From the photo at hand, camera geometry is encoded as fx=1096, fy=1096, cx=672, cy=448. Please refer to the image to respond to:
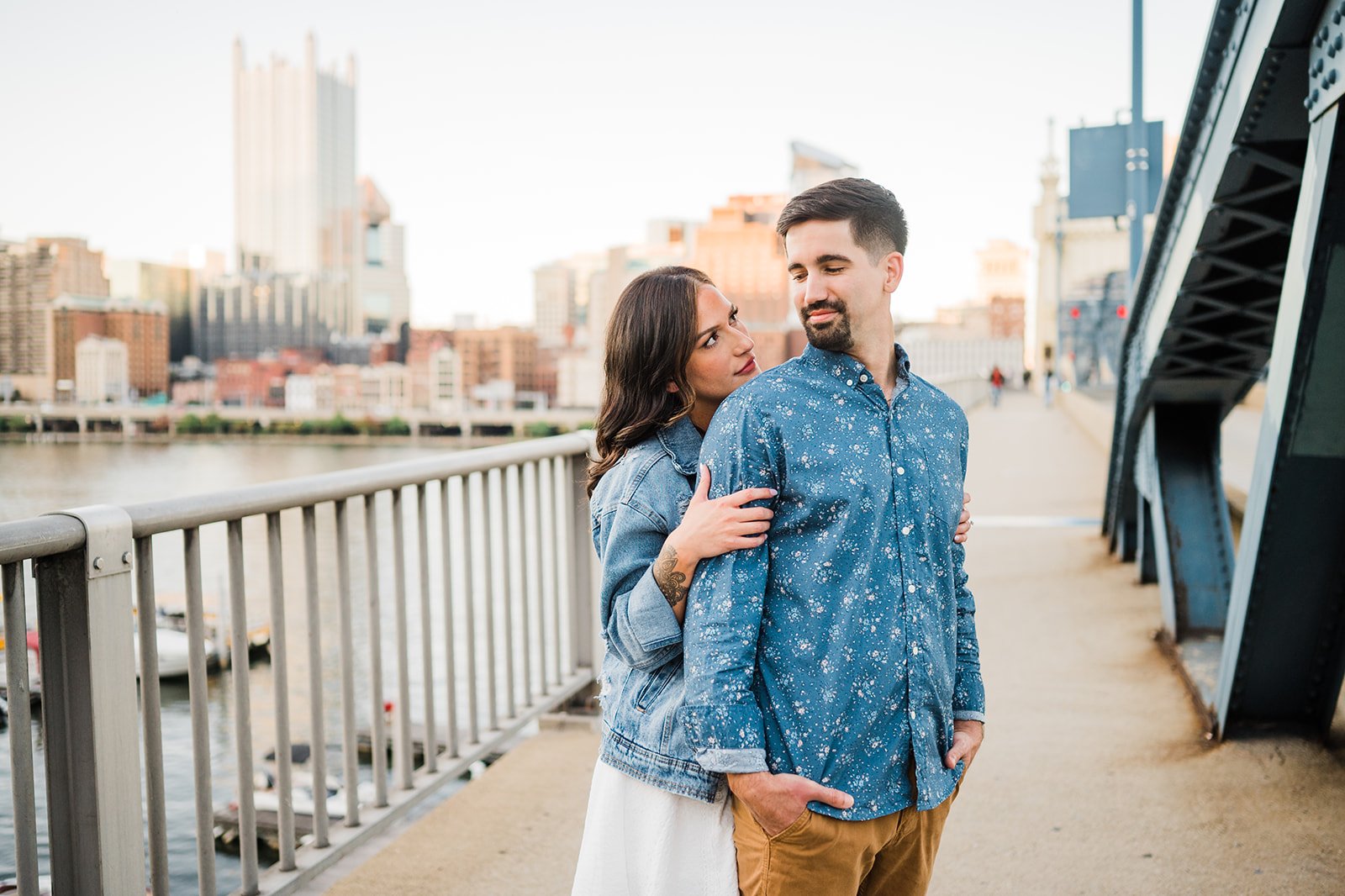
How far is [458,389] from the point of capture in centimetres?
1228

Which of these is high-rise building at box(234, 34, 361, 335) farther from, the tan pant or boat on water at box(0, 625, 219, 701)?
the tan pant

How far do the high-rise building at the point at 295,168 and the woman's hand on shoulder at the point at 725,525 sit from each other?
32.7ft

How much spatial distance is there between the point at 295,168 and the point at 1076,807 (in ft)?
47.5

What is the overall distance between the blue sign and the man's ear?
459 inches

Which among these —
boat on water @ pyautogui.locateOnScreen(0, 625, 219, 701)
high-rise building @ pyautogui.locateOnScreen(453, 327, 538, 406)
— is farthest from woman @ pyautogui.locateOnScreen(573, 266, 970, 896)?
high-rise building @ pyautogui.locateOnScreen(453, 327, 538, 406)

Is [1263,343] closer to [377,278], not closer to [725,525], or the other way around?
[725,525]

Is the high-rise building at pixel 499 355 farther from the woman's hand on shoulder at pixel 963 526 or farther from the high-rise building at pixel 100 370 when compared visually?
the woman's hand on shoulder at pixel 963 526

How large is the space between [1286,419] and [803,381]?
2.27 metres

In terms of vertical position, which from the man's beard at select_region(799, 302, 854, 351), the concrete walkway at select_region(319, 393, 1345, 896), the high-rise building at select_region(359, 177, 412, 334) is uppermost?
the high-rise building at select_region(359, 177, 412, 334)

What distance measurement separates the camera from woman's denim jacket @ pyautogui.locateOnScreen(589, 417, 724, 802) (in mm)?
1863

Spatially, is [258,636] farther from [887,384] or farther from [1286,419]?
[1286,419]

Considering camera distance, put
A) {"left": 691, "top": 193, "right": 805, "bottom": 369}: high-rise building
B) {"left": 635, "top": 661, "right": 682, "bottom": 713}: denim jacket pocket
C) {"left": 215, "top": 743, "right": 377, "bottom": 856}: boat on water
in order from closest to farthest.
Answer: {"left": 635, "top": 661, "right": 682, "bottom": 713}: denim jacket pocket < {"left": 215, "top": 743, "right": 377, "bottom": 856}: boat on water < {"left": 691, "top": 193, "right": 805, "bottom": 369}: high-rise building

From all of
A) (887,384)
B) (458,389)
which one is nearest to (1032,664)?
(887,384)

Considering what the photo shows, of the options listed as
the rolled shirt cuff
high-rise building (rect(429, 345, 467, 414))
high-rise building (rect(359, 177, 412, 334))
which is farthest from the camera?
high-rise building (rect(359, 177, 412, 334))
